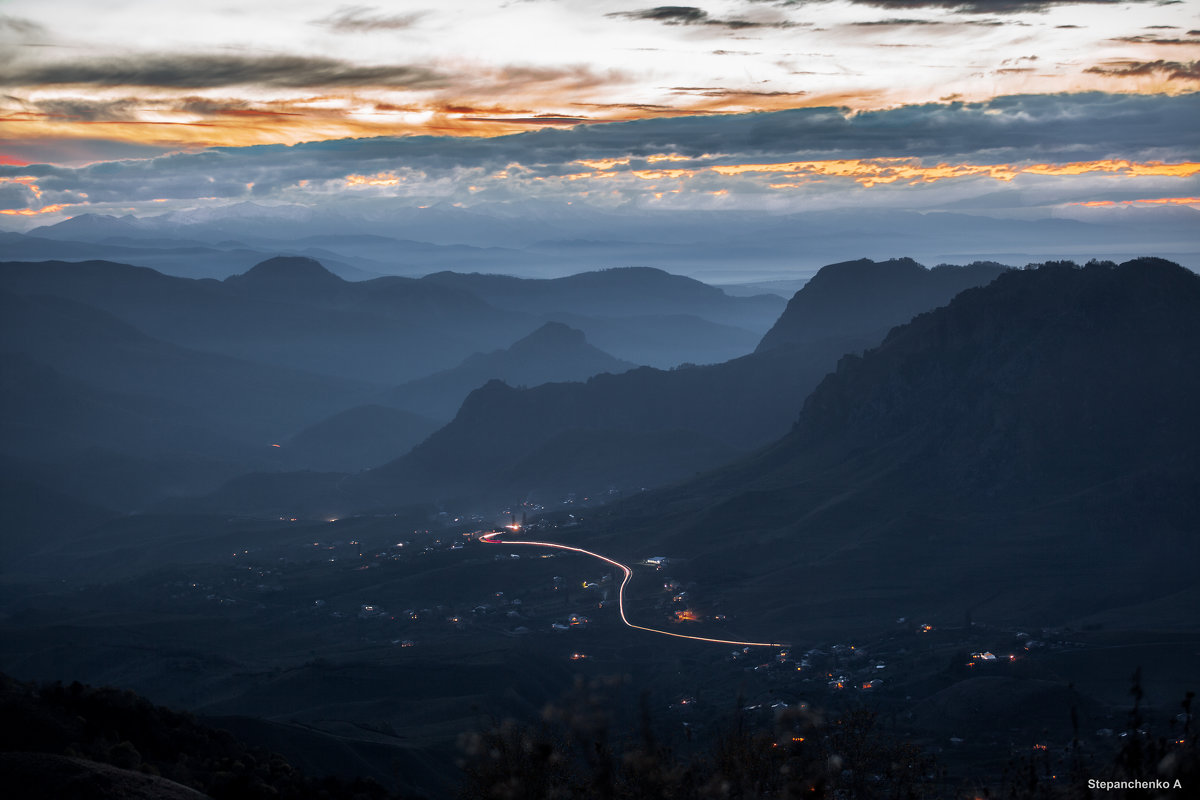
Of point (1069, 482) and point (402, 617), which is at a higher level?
point (1069, 482)

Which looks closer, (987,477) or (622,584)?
(622,584)

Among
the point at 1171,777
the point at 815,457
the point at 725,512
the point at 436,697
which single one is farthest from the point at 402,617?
the point at 1171,777

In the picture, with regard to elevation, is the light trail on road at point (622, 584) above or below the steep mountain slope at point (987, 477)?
below

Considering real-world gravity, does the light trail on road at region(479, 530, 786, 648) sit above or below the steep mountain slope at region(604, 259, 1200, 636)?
below

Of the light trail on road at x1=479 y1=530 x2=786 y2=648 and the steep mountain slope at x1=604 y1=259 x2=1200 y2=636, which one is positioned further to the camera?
the steep mountain slope at x1=604 y1=259 x2=1200 y2=636

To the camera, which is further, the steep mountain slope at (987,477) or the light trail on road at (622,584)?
the steep mountain slope at (987,477)

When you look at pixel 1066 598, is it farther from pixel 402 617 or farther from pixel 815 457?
pixel 402 617

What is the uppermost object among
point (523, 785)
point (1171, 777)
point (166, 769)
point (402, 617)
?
point (1171, 777)

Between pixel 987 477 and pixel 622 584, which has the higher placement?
pixel 987 477
